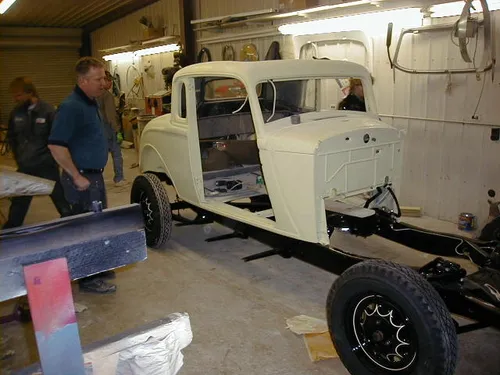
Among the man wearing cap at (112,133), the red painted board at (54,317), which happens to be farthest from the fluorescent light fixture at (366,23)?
the red painted board at (54,317)

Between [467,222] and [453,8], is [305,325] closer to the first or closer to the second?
[467,222]

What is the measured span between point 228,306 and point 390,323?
4.94ft

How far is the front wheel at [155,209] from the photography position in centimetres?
463

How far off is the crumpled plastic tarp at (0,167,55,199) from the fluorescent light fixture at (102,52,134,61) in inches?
493

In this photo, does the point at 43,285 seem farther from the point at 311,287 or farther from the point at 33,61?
the point at 33,61

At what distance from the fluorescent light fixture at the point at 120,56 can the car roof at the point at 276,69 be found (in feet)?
33.4

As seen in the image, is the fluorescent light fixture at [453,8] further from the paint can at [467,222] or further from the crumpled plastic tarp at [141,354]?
the crumpled plastic tarp at [141,354]

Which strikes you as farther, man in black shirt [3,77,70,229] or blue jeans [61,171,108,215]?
man in black shirt [3,77,70,229]

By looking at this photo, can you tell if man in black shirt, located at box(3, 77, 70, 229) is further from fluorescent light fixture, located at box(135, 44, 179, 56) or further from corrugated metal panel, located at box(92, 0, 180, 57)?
corrugated metal panel, located at box(92, 0, 180, 57)

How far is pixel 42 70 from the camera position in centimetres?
1756

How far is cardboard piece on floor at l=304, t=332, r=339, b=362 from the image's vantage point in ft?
9.53

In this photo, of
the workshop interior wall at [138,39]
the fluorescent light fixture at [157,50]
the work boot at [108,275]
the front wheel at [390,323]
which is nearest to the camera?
the front wheel at [390,323]

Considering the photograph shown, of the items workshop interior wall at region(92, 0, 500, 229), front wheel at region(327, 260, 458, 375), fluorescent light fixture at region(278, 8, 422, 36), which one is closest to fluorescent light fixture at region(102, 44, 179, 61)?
fluorescent light fixture at region(278, 8, 422, 36)

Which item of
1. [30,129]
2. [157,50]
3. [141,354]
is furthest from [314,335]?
[157,50]
